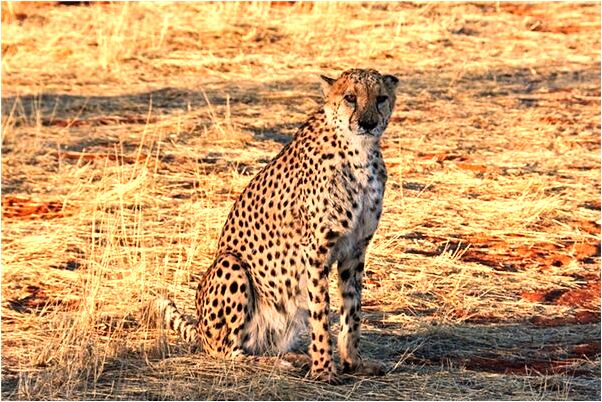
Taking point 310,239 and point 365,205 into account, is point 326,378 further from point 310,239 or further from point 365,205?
point 365,205

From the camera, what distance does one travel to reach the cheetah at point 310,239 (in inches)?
211

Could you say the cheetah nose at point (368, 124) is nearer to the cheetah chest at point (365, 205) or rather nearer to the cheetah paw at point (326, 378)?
the cheetah chest at point (365, 205)

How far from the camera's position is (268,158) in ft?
30.5

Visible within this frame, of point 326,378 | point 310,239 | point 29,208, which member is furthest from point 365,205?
point 29,208

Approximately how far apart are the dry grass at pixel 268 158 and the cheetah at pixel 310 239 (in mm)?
172

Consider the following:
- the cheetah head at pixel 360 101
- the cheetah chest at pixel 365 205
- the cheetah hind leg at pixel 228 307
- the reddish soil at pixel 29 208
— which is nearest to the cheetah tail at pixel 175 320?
the cheetah hind leg at pixel 228 307

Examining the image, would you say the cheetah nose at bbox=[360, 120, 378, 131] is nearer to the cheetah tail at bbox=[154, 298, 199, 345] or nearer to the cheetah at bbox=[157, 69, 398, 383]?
the cheetah at bbox=[157, 69, 398, 383]

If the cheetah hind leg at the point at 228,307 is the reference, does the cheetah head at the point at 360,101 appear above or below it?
above

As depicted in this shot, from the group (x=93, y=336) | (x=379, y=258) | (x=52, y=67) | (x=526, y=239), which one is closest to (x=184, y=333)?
(x=93, y=336)

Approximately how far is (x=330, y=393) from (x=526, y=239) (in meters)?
2.78

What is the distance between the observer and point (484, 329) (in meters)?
6.21

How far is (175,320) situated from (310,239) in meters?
0.86

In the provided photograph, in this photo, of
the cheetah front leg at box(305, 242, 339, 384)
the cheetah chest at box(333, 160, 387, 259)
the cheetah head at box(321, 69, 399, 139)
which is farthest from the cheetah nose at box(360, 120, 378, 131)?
the cheetah front leg at box(305, 242, 339, 384)

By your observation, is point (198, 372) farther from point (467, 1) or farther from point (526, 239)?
point (467, 1)
